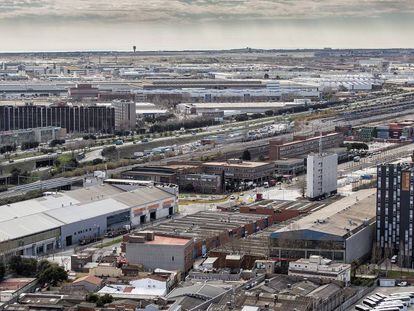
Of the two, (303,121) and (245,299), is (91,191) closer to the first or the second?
(245,299)

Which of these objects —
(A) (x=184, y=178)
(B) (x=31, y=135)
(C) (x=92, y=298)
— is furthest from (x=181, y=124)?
(C) (x=92, y=298)

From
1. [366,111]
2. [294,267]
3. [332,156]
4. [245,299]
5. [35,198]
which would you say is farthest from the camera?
[366,111]

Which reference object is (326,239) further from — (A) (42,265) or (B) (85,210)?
(B) (85,210)

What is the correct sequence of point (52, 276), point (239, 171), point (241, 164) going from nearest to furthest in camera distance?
1. point (52, 276)
2. point (239, 171)
3. point (241, 164)

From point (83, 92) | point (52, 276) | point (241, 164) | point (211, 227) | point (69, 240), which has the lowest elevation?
point (69, 240)

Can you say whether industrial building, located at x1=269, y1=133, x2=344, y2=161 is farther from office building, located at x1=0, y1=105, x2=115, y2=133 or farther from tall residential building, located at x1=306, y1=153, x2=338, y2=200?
office building, located at x1=0, y1=105, x2=115, y2=133

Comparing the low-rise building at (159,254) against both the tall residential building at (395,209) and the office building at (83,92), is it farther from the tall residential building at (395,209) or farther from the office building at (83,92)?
the office building at (83,92)

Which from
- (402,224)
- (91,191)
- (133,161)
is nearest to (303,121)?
(133,161)
